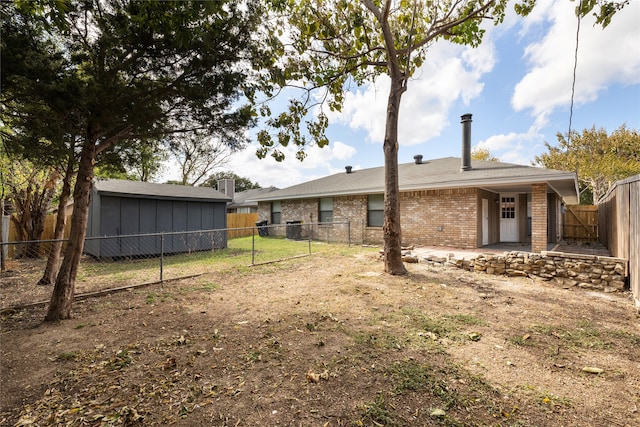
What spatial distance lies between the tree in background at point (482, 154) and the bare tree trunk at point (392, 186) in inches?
1213

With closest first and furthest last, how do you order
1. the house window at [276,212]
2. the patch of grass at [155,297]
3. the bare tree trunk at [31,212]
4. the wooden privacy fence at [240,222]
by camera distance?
1. the patch of grass at [155,297]
2. the bare tree trunk at [31,212]
3. the house window at [276,212]
4. the wooden privacy fence at [240,222]

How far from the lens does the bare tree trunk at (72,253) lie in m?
4.23

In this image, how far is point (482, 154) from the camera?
34.1 metres

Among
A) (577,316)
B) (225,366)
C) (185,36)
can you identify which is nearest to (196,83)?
(185,36)

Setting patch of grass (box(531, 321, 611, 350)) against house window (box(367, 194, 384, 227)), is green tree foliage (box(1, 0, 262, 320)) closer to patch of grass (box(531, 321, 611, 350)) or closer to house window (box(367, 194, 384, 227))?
patch of grass (box(531, 321, 611, 350))

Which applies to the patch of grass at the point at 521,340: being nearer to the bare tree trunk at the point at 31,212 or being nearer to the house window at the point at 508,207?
the house window at the point at 508,207

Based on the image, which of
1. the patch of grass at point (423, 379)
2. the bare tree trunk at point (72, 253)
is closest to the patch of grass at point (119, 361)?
the bare tree trunk at point (72, 253)

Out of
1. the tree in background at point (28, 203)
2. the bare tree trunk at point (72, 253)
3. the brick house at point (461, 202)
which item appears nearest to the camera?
the bare tree trunk at point (72, 253)

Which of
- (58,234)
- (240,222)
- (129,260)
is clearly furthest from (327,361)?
(240,222)

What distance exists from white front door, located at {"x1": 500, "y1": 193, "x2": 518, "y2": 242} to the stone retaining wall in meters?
6.13

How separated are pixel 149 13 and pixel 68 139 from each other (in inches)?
99.1

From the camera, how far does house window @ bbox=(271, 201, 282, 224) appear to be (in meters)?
18.5

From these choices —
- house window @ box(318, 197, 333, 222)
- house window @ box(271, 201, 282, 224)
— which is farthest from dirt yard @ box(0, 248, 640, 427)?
house window @ box(271, 201, 282, 224)

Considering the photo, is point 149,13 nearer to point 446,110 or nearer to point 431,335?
point 431,335
